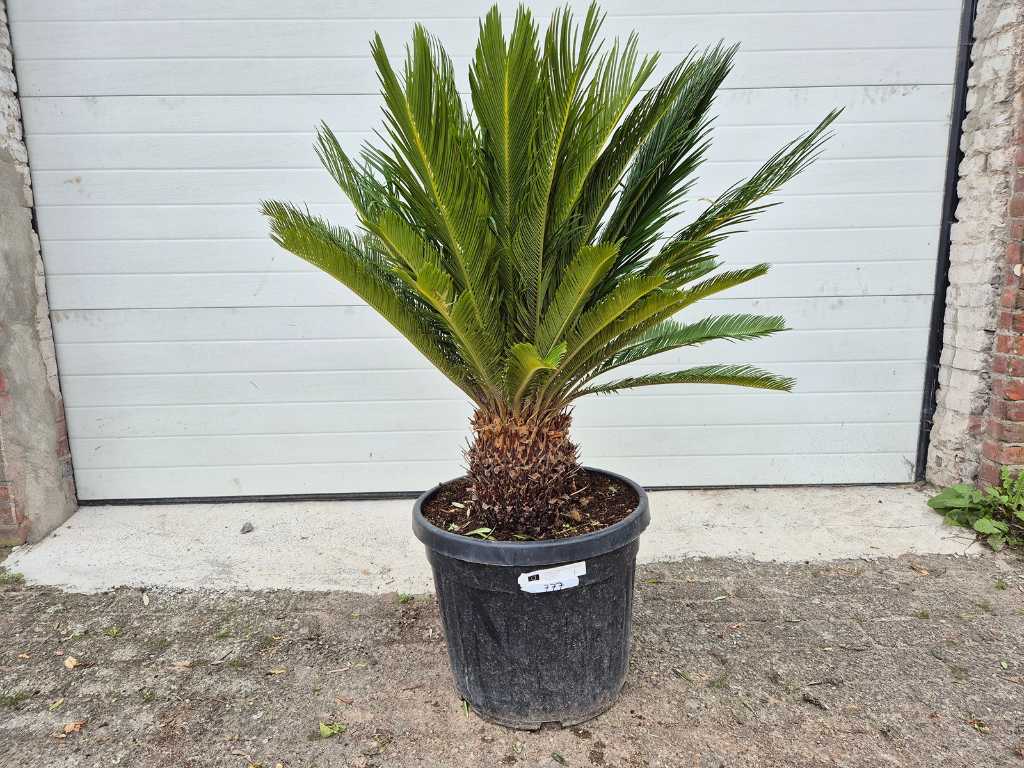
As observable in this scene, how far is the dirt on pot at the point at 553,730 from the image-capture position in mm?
1959

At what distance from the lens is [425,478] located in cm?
387

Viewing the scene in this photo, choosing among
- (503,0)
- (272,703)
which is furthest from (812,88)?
(272,703)

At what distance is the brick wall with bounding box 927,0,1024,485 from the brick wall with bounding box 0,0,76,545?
4.97 meters

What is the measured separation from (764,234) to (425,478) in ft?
7.93

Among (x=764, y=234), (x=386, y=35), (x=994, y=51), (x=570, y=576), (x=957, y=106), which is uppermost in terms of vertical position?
(x=386, y=35)

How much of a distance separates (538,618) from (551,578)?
0.15m

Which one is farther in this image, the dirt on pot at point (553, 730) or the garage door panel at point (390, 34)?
the garage door panel at point (390, 34)

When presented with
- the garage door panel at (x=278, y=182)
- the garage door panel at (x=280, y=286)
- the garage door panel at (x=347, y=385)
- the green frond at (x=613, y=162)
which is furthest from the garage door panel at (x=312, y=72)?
the green frond at (x=613, y=162)

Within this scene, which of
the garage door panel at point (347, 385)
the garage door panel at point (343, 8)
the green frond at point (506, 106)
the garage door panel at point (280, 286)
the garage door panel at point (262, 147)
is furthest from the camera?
the garage door panel at point (347, 385)

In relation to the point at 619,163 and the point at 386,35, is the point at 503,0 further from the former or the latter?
the point at 619,163

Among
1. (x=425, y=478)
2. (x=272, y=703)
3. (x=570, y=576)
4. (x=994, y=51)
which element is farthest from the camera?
(x=425, y=478)

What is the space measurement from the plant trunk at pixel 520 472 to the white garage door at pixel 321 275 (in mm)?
1744

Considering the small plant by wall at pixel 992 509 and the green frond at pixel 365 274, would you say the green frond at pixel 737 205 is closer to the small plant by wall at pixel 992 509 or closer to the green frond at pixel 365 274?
the green frond at pixel 365 274

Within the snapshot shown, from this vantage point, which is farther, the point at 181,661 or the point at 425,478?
the point at 425,478
